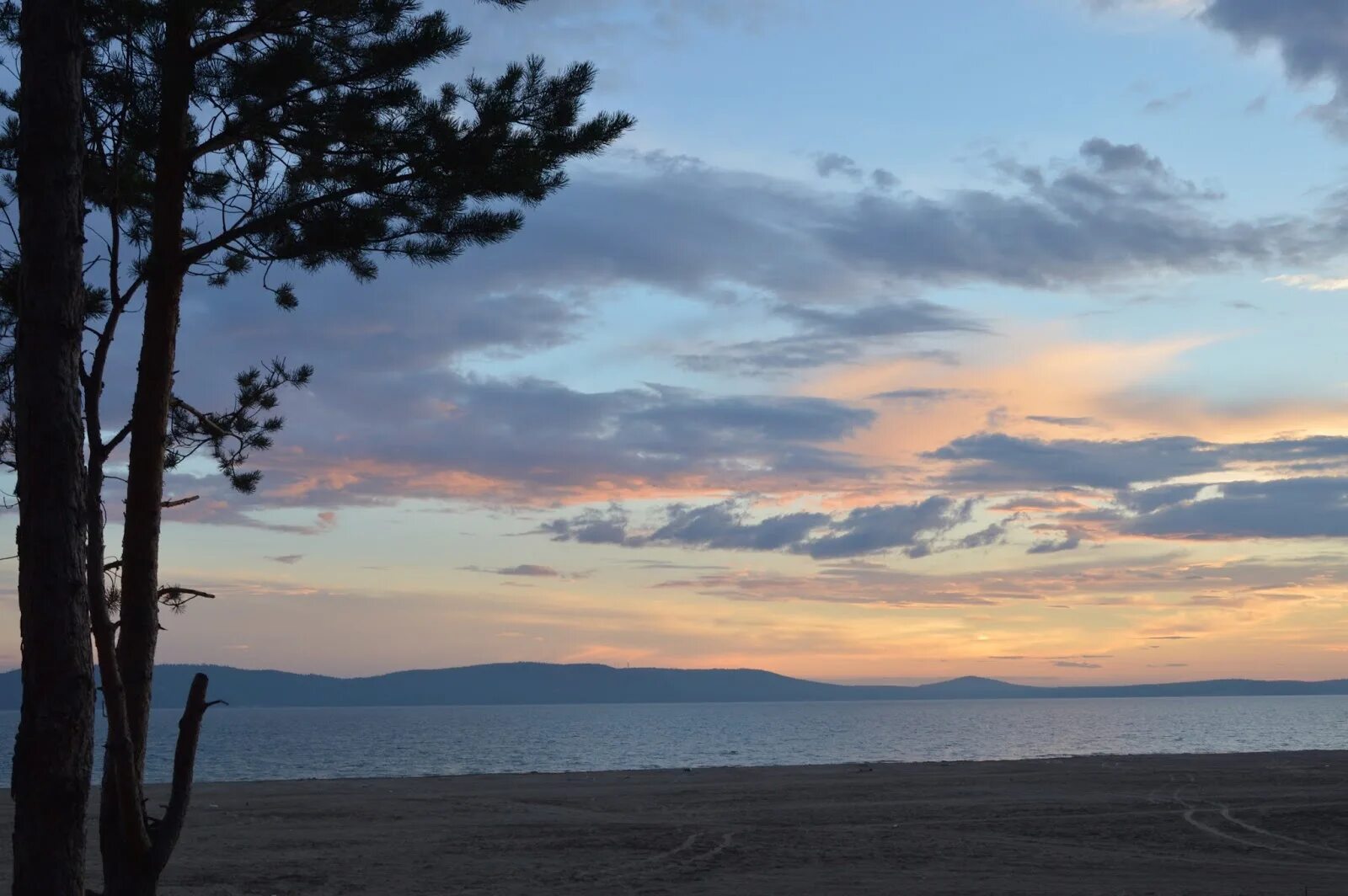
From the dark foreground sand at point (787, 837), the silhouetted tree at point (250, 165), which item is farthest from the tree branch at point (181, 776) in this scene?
the dark foreground sand at point (787, 837)

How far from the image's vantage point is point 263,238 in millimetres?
9133

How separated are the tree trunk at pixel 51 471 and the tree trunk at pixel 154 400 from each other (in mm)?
1494

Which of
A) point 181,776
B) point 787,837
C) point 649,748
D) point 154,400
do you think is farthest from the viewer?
point 649,748

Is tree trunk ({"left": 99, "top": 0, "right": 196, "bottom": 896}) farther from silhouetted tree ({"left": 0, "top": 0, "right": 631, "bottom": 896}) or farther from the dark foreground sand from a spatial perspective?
the dark foreground sand

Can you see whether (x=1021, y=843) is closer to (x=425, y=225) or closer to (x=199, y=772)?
(x=425, y=225)

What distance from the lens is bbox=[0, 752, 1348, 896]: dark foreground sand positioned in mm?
15281

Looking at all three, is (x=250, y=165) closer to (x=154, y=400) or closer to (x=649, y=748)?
(x=154, y=400)

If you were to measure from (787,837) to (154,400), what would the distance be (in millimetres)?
14753

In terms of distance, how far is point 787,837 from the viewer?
2016 cm

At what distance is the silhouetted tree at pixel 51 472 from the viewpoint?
6035 mm

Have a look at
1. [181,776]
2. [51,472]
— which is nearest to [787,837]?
[181,776]

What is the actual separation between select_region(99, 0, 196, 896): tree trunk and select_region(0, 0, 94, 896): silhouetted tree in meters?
1.49

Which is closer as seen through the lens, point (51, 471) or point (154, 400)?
point (51, 471)

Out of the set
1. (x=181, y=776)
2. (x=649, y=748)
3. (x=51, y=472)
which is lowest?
(x=649, y=748)
